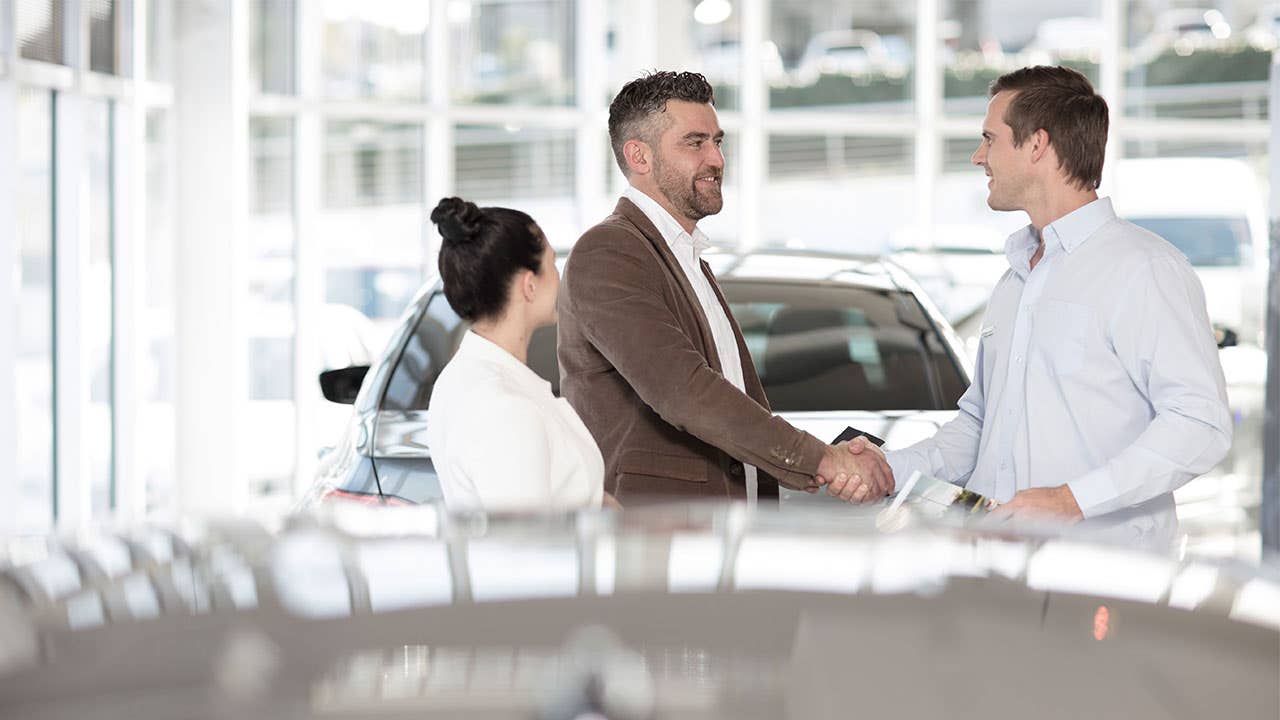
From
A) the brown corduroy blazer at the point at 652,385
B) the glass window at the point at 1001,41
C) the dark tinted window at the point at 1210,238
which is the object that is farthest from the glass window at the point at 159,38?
the dark tinted window at the point at 1210,238

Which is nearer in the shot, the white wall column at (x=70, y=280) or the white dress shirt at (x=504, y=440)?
the white dress shirt at (x=504, y=440)

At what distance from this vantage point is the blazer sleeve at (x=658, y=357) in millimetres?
2498

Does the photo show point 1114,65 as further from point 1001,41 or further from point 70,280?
point 70,280

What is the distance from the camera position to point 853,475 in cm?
271

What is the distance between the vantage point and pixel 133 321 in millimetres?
6824

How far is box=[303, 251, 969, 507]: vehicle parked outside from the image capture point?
3344mm

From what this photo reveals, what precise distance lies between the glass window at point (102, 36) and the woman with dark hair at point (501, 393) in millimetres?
4872

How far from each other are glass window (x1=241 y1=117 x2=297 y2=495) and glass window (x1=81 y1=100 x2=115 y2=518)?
103 centimetres

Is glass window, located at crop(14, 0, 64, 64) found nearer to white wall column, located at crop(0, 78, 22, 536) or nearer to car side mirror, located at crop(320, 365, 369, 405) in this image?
white wall column, located at crop(0, 78, 22, 536)

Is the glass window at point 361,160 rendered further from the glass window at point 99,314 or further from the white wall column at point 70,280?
the white wall column at point 70,280

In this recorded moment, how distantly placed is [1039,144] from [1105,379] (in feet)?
1.41

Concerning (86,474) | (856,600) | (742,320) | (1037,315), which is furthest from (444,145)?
(856,600)

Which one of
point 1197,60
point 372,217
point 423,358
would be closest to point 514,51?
point 372,217

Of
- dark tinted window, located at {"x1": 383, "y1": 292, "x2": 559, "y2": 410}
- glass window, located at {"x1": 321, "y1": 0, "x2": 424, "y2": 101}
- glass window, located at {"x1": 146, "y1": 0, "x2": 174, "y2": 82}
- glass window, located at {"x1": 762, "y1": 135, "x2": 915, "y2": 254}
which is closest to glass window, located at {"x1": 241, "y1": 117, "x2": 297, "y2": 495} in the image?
glass window, located at {"x1": 321, "y1": 0, "x2": 424, "y2": 101}
